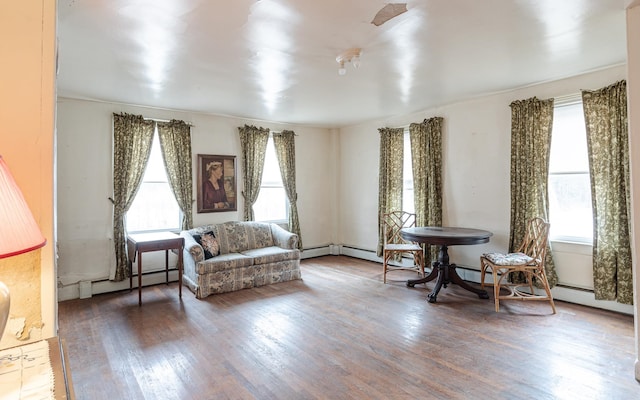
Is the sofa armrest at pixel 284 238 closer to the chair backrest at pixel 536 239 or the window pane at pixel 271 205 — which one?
the window pane at pixel 271 205

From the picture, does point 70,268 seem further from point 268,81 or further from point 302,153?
point 302,153

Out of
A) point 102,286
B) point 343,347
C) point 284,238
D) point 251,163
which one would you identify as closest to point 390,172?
point 284,238

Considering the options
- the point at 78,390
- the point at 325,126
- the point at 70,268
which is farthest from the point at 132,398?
the point at 325,126

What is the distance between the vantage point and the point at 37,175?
145cm

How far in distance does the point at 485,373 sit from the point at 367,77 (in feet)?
9.78

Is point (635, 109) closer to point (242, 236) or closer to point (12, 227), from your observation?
point (12, 227)

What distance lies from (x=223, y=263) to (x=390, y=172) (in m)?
3.12

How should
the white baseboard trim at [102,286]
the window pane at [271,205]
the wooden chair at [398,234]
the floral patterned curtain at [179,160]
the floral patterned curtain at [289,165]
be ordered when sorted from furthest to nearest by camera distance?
1. the floral patterned curtain at [289,165]
2. the window pane at [271,205]
3. the wooden chair at [398,234]
4. the floral patterned curtain at [179,160]
5. the white baseboard trim at [102,286]

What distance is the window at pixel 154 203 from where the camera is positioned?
4941 millimetres

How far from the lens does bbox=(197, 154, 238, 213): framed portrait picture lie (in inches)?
213

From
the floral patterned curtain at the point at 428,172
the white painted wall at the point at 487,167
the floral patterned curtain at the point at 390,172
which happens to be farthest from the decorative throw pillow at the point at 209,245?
the white painted wall at the point at 487,167

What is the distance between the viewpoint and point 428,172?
17.2ft

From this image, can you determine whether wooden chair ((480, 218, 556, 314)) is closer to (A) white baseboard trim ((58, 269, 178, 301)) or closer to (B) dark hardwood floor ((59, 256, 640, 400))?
(B) dark hardwood floor ((59, 256, 640, 400))

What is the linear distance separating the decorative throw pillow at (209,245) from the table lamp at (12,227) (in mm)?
3688
